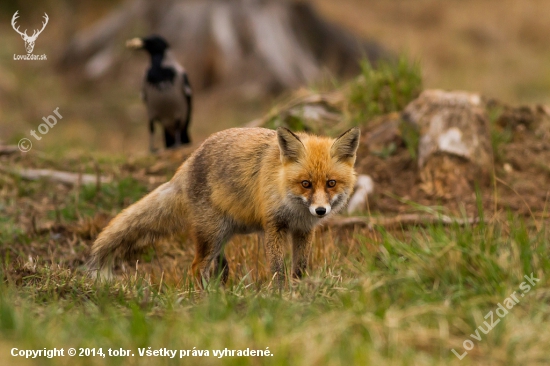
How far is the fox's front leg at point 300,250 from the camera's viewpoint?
5184 mm

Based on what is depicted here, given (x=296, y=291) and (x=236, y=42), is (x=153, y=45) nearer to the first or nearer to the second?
(x=296, y=291)

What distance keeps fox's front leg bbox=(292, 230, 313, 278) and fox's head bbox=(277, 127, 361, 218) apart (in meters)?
0.40

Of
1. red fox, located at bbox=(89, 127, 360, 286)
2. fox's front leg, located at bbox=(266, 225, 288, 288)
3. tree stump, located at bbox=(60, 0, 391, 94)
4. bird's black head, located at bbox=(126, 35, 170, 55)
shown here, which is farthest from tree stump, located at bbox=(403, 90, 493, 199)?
tree stump, located at bbox=(60, 0, 391, 94)

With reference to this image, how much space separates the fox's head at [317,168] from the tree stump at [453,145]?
2973 millimetres

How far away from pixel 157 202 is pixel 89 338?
246cm

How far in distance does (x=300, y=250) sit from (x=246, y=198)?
591 millimetres

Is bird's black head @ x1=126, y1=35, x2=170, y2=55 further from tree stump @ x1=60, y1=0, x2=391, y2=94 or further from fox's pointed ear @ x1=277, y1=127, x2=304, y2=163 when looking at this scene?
tree stump @ x1=60, y1=0, x2=391, y2=94

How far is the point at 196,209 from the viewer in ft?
18.0

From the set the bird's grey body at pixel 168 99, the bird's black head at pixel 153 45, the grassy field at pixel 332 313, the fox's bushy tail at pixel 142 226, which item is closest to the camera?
the grassy field at pixel 332 313

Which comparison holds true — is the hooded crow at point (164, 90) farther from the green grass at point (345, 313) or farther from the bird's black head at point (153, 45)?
the green grass at point (345, 313)

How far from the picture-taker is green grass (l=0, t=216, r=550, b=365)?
128 inches

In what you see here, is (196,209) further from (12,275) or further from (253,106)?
(253,106)

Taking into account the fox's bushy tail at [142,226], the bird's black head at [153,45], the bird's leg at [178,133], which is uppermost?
the bird's black head at [153,45]

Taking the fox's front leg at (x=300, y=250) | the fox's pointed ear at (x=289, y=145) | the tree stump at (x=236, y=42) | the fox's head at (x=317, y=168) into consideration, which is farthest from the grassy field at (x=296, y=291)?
the tree stump at (x=236, y=42)
